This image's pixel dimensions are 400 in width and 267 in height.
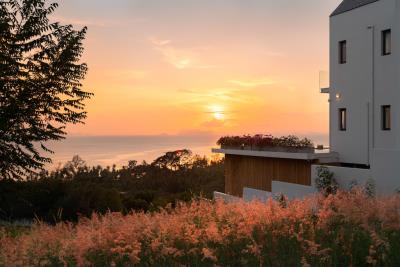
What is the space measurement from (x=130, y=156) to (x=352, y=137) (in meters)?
25.4

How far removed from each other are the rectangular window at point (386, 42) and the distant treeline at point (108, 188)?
929cm

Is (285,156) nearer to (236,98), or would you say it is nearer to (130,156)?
(236,98)

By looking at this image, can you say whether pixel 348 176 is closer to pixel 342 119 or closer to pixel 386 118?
pixel 386 118

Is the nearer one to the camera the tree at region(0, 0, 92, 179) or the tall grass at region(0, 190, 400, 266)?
the tall grass at region(0, 190, 400, 266)

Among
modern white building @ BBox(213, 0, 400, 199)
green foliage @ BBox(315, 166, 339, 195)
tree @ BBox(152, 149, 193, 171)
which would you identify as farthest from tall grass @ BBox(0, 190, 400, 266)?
tree @ BBox(152, 149, 193, 171)

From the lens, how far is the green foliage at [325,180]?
1809 cm

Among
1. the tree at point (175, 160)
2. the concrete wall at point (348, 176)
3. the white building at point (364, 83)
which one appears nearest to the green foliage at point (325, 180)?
the concrete wall at point (348, 176)

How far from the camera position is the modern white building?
18559 millimetres

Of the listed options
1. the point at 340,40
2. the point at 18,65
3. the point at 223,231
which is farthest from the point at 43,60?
the point at 223,231

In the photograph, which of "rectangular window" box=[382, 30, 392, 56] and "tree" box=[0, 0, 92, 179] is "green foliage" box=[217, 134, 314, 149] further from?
"tree" box=[0, 0, 92, 179]

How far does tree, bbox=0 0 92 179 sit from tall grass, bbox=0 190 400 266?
1210cm

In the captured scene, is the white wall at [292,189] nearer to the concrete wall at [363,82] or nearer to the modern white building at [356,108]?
the modern white building at [356,108]

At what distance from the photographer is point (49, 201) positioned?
69.0ft

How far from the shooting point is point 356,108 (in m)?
20.8
